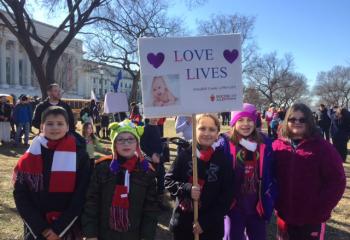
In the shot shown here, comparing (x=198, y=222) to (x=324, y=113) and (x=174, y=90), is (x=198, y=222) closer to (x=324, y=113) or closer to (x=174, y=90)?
(x=174, y=90)

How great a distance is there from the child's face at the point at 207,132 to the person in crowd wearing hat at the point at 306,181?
62 centimetres

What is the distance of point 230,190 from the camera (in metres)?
3.54

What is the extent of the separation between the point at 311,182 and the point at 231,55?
4.21 ft

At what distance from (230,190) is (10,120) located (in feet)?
45.4

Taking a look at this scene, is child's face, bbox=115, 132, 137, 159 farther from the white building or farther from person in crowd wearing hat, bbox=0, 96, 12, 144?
the white building

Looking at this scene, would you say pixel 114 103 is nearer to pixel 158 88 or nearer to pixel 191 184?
pixel 158 88

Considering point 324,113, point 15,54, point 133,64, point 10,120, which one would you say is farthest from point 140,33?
point 15,54

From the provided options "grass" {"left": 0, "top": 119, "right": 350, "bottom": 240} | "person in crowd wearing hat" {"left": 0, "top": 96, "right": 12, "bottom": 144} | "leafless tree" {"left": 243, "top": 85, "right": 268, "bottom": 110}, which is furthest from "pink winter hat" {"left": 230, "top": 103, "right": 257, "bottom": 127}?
"leafless tree" {"left": 243, "top": 85, "right": 268, "bottom": 110}

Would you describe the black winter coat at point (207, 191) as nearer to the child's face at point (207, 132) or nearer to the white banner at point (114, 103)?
the child's face at point (207, 132)

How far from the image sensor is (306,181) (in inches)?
134

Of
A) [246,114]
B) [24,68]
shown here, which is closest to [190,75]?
[246,114]

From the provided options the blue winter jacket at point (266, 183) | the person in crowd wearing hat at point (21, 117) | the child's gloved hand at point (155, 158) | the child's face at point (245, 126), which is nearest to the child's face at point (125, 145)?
the blue winter jacket at point (266, 183)

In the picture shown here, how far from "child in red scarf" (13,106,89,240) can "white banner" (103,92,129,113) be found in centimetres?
680

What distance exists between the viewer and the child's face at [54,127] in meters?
3.39
